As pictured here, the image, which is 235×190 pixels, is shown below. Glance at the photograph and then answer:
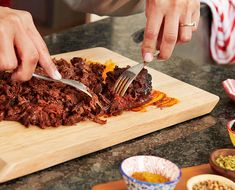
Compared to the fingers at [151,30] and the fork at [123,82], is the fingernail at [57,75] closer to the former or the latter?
the fork at [123,82]

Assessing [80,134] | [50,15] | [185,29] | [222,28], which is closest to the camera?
[80,134]

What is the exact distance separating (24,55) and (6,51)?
0.08m

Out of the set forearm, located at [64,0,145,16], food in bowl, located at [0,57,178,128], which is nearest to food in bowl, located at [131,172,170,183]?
food in bowl, located at [0,57,178,128]

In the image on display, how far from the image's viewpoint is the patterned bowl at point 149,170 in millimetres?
1669

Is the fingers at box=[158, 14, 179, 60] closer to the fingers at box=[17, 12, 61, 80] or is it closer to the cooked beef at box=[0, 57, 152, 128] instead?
the cooked beef at box=[0, 57, 152, 128]

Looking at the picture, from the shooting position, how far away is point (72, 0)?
3.44 m

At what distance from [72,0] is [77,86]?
1285mm

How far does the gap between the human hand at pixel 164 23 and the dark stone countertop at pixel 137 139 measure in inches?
14.3

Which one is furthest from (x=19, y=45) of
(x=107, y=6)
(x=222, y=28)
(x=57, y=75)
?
(x=222, y=28)

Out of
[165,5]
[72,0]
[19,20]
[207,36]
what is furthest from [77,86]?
[207,36]

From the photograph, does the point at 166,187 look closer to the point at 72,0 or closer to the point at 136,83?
the point at 136,83

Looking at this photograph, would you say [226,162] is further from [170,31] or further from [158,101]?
[170,31]

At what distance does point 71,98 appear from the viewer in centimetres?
227

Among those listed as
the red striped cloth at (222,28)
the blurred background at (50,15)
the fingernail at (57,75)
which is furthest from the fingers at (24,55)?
the blurred background at (50,15)
